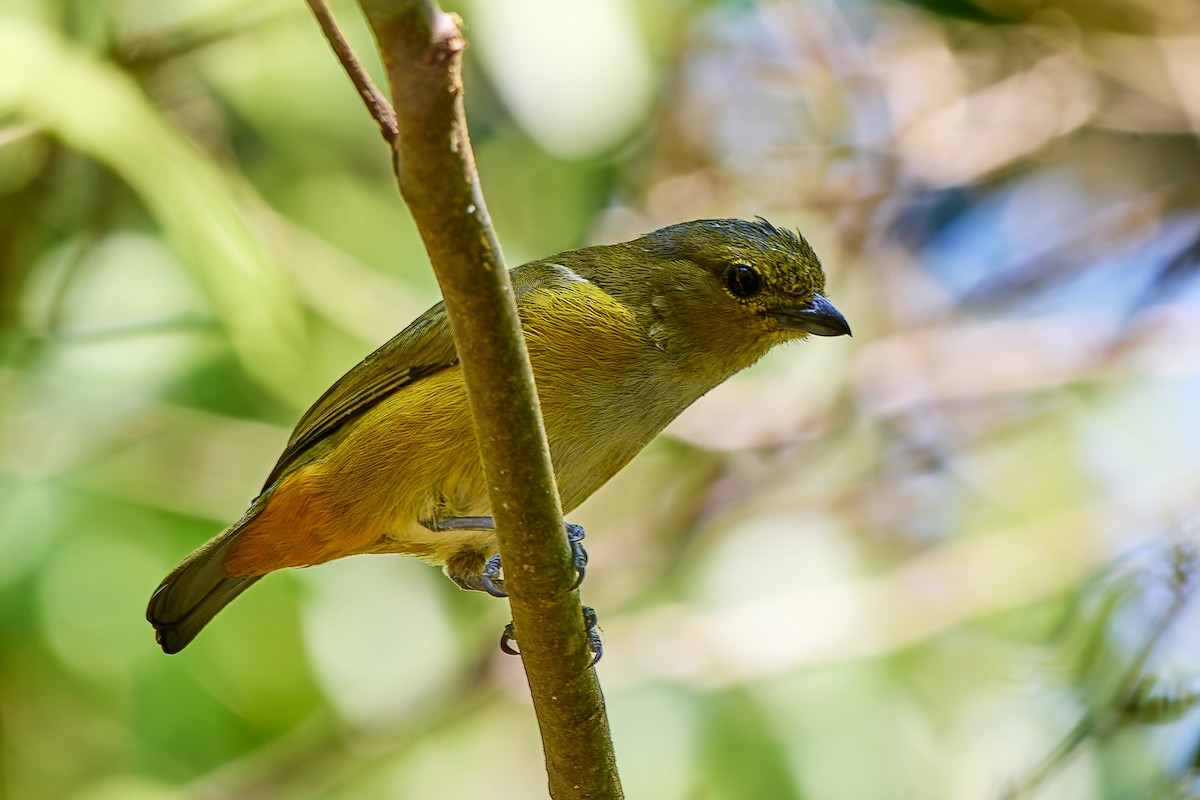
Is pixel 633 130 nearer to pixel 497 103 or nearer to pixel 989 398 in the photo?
pixel 497 103

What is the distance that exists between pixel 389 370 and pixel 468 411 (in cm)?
39

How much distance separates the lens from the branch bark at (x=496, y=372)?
1.86 metres

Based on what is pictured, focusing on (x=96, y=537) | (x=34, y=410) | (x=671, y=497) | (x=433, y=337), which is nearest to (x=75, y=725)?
(x=96, y=537)

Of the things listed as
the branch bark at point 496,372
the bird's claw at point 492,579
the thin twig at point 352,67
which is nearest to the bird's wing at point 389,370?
the bird's claw at point 492,579

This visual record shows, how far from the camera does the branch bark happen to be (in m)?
1.86

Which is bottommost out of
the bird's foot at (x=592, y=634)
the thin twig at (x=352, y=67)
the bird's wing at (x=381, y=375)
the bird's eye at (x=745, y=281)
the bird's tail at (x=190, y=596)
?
the bird's foot at (x=592, y=634)

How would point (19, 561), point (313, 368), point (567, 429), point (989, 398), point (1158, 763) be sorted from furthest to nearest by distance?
point (989, 398) → point (313, 368) → point (19, 561) → point (1158, 763) → point (567, 429)

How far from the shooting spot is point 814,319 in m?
3.68

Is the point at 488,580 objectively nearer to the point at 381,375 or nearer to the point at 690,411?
the point at 381,375

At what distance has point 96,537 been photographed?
541 cm

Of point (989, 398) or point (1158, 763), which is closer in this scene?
point (1158, 763)

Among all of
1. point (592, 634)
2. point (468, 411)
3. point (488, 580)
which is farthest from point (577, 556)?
point (488, 580)

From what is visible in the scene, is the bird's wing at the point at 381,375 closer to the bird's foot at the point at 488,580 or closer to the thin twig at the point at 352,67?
the bird's foot at the point at 488,580

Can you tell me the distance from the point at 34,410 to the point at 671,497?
3.02 meters
